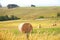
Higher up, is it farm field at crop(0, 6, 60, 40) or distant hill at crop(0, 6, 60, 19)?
farm field at crop(0, 6, 60, 40)

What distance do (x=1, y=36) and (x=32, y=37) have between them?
109 cm

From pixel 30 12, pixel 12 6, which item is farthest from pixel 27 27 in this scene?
pixel 12 6

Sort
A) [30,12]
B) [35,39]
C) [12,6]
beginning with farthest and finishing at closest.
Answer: [12,6] → [30,12] → [35,39]

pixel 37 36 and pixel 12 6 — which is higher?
pixel 37 36

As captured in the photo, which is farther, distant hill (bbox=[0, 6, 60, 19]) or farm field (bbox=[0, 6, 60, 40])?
distant hill (bbox=[0, 6, 60, 19])

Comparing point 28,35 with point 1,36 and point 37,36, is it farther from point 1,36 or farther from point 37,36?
point 1,36

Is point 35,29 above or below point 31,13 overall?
above

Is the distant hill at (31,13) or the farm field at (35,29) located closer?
the farm field at (35,29)

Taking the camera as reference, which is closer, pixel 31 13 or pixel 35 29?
pixel 35 29

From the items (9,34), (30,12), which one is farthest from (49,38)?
(30,12)

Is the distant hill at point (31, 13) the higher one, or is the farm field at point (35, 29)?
the farm field at point (35, 29)

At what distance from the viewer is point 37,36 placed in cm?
863

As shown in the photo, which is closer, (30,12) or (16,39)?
(16,39)

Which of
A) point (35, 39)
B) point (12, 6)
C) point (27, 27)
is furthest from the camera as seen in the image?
point (12, 6)
